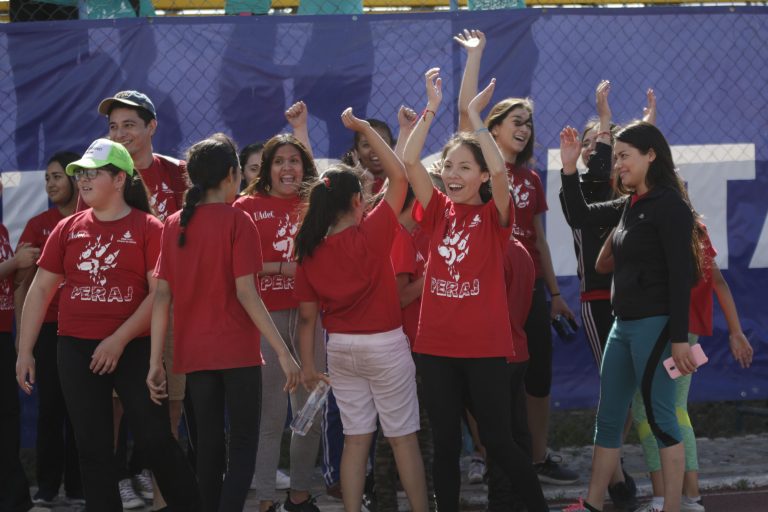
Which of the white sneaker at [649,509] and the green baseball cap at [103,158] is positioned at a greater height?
the green baseball cap at [103,158]

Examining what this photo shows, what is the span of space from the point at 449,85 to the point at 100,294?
9.43 feet

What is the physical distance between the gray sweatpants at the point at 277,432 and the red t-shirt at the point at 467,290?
2.37 ft

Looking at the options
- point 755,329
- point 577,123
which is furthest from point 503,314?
point 755,329

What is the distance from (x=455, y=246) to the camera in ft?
15.5

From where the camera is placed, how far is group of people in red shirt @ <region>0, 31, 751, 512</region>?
4.45 metres

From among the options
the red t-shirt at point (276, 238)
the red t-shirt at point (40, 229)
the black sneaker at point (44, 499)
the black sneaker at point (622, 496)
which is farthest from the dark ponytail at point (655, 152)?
the black sneaker at point (44, 499)

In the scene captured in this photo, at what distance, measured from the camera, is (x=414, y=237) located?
5.45 meters

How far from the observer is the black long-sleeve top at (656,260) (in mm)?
4637

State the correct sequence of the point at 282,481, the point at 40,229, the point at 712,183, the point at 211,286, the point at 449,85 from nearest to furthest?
the point at 211,286 < the point at 40,229 < the point at 282,481 < the point at 449,85 < the point at 712,183

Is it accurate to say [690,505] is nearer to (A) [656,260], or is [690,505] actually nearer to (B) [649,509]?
(B) [649,509]

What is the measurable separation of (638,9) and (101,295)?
389 cm

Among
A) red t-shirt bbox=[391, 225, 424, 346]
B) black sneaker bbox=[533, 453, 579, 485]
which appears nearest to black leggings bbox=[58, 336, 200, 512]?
red t-shirt bbox=[391, 225, 424, 346]

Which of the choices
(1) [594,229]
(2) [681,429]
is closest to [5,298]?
(1) [594,229]

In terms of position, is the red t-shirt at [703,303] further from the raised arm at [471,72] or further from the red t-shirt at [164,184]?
the red t-shirt at [164,184]
